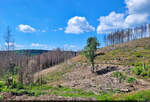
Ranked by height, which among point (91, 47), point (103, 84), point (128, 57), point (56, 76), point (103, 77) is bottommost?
point (56, 76)

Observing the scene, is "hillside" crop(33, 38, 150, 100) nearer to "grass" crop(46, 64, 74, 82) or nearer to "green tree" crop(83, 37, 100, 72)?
"grass" crop(46, 64, 74, 82)

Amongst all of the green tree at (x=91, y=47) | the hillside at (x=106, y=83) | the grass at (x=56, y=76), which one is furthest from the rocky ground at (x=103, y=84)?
the grass at (x=56, y=76)

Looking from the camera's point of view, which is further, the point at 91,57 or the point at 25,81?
the point at 91,57

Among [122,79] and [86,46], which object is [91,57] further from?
[122,79]

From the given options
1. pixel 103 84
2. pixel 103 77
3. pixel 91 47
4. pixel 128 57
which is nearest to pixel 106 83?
pixel 103 84

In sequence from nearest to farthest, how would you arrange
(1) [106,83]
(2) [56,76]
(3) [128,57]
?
(1) [106,83]
(2) [56,76]
(3) [128,57]

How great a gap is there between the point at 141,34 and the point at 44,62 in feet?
302

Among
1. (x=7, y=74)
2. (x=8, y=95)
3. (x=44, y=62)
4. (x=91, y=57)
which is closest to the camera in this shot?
(x=8, y=95)

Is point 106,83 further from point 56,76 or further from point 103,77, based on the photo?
point 56,76

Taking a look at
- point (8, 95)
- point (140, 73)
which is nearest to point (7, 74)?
point (8, 95)

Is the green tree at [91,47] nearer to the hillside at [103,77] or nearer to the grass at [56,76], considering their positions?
the hillside at [103,77]

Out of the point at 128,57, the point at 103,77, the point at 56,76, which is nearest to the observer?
the point at 103,77

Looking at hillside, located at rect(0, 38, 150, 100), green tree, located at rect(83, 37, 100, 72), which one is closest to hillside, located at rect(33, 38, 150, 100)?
hillside, located at rect(0, 38, 150, 100)

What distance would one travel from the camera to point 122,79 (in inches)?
698
